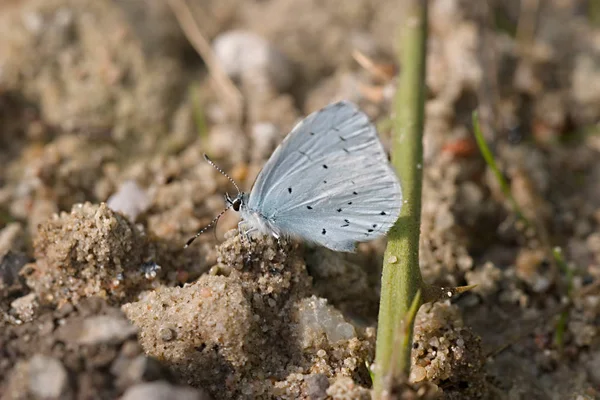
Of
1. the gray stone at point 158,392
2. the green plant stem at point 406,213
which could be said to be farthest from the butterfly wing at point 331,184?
the gray stone at point 158,392

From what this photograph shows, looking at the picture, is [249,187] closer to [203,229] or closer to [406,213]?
[203,229]

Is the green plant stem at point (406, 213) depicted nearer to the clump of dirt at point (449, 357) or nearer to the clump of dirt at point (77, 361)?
the clump of dirt at point (449, 357)

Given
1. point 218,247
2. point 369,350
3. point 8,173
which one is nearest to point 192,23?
point 8,173

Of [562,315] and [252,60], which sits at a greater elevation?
[252,60]

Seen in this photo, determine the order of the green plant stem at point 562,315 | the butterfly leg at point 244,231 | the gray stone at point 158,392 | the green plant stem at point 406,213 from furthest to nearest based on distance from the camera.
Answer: the green plant stem at point 562,315
the butterfly leg at point 244,231
the green plant stem at point 406,213
the gray stone at point 158,392

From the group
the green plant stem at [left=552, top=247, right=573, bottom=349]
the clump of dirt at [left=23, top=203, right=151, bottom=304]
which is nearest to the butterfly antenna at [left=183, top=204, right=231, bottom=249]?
the clump of dirt at [left=23, top=203, right=151, bottom=304]

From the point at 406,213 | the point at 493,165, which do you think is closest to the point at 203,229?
the point at 406,213
